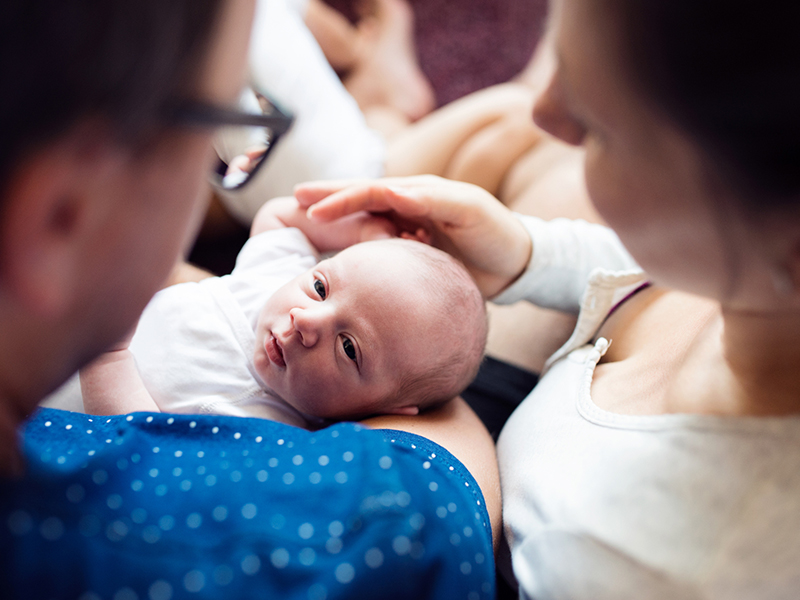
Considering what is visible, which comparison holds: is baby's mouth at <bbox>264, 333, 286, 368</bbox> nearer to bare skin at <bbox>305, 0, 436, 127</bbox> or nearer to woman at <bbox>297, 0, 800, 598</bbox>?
woman at <bbox>297, 0, 800, 598</bbox>

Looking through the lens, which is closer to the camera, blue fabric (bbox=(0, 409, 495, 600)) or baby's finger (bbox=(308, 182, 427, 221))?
blue fabric (bbox=(0, 409, 495, 600))

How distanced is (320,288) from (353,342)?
11 cm

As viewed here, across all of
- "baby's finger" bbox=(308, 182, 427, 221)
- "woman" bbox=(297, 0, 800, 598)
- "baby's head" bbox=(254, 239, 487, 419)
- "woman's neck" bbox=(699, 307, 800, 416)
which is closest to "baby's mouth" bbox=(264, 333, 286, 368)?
"baby's head" bbox=(254, 239, 487, 419)

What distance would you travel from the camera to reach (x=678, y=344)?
2.48 feet

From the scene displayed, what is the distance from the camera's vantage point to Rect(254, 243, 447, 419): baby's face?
870 mm

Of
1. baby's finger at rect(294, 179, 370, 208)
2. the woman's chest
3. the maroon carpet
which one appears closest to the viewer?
the woman's chest

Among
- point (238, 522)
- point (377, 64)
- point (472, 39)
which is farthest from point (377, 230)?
point (472, 39)

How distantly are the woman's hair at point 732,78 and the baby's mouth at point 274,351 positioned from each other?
636 mm

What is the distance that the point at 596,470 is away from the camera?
2.11 ft

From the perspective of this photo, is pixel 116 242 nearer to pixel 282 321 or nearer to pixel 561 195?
pixel 282 321

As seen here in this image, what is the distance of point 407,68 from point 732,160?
1542mm

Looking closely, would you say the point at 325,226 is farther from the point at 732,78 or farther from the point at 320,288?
the point at 732,78

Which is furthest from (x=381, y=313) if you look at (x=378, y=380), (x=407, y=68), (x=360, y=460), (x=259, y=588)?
(x=407, y=68)

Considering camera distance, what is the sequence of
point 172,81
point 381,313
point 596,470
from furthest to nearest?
point 381,313 → point 596,470 → point 172,81
